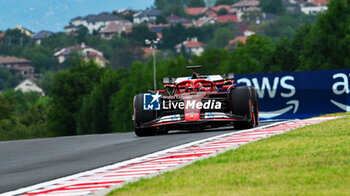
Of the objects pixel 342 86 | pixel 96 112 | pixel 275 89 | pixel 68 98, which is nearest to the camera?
pixel 342 86

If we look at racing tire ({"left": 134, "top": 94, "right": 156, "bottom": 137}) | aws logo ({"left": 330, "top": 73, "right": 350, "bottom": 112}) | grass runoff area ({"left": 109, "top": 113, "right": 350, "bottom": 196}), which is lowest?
grass runoff area ({"left": 109, "top": 113, "right": 350, "bottom": 196})

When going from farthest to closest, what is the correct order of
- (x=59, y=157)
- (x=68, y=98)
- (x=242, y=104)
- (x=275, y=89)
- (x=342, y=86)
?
(x=68, y=98) < (x=275, y=89) < (x=342, y=86) < (x=242, y=104) < (x=59, y=157)

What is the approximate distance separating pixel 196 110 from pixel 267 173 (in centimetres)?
937

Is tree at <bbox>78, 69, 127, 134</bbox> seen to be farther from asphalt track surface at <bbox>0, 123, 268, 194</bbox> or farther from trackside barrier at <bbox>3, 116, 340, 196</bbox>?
trackside barrier at <bbox>3, 116, 340, 196</bbox>

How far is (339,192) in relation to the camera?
8.67 metres

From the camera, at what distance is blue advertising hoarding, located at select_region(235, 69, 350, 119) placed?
27.6 m

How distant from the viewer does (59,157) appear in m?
15.9

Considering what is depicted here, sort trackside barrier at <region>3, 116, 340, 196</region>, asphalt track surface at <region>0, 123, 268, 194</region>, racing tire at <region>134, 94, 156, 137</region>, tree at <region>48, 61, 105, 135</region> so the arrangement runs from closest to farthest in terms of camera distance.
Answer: trackside barrier at <region>3, 116, 340, 196</region> → asphalt track surface at <region>0, 123, 268, 194</region> → racing tire at <region>134, 94, 156, 137</region> → tree at <region>48, 61, 105, 135</region>

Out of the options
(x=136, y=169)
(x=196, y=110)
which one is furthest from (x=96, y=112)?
(x=136, y=169)

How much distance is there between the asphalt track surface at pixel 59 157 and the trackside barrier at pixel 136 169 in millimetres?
408

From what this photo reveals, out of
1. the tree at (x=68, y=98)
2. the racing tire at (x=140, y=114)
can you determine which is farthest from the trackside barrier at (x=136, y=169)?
the tree at (x=68, y=98)

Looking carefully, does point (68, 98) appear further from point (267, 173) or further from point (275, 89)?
point (267, 173)

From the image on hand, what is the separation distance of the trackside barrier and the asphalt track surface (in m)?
0.41

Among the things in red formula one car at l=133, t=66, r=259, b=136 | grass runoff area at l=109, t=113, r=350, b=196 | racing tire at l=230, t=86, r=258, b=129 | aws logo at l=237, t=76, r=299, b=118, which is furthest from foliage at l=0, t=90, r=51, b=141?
grass runoff area at l=109, t=113, r=350, b=196
